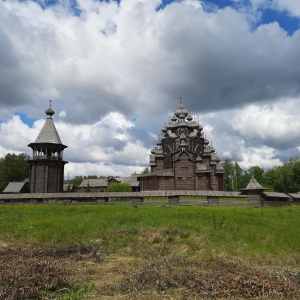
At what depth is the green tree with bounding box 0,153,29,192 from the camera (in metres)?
64.5

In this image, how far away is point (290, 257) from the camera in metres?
9.11

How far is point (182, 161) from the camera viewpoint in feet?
144

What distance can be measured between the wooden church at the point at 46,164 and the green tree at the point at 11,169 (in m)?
28.1

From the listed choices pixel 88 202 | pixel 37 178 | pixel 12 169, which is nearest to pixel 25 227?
pixel 88 202

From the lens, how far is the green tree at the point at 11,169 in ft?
212

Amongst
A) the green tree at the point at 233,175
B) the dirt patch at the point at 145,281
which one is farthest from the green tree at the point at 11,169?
the dirt patch at the point at 145,281

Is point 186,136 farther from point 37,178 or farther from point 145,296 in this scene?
point 145,296

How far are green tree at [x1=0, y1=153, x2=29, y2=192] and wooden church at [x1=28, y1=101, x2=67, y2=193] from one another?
28.1 m

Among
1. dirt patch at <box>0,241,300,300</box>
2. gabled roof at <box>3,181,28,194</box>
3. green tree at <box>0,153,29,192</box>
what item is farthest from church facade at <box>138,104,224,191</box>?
dirt patch at <box>0,241,300,300</box>

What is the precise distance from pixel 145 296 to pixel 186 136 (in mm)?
44961

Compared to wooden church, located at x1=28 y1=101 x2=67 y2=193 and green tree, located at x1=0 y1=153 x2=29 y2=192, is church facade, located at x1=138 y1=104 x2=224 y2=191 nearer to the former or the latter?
wooden church, located at x1=28 y1=101 x2=67 y2=193

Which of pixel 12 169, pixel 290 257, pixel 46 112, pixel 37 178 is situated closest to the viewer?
pixel 290 257

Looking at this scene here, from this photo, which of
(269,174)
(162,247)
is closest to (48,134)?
(162,247)

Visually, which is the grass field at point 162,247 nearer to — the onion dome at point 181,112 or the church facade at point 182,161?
the church facade at point 182,161
